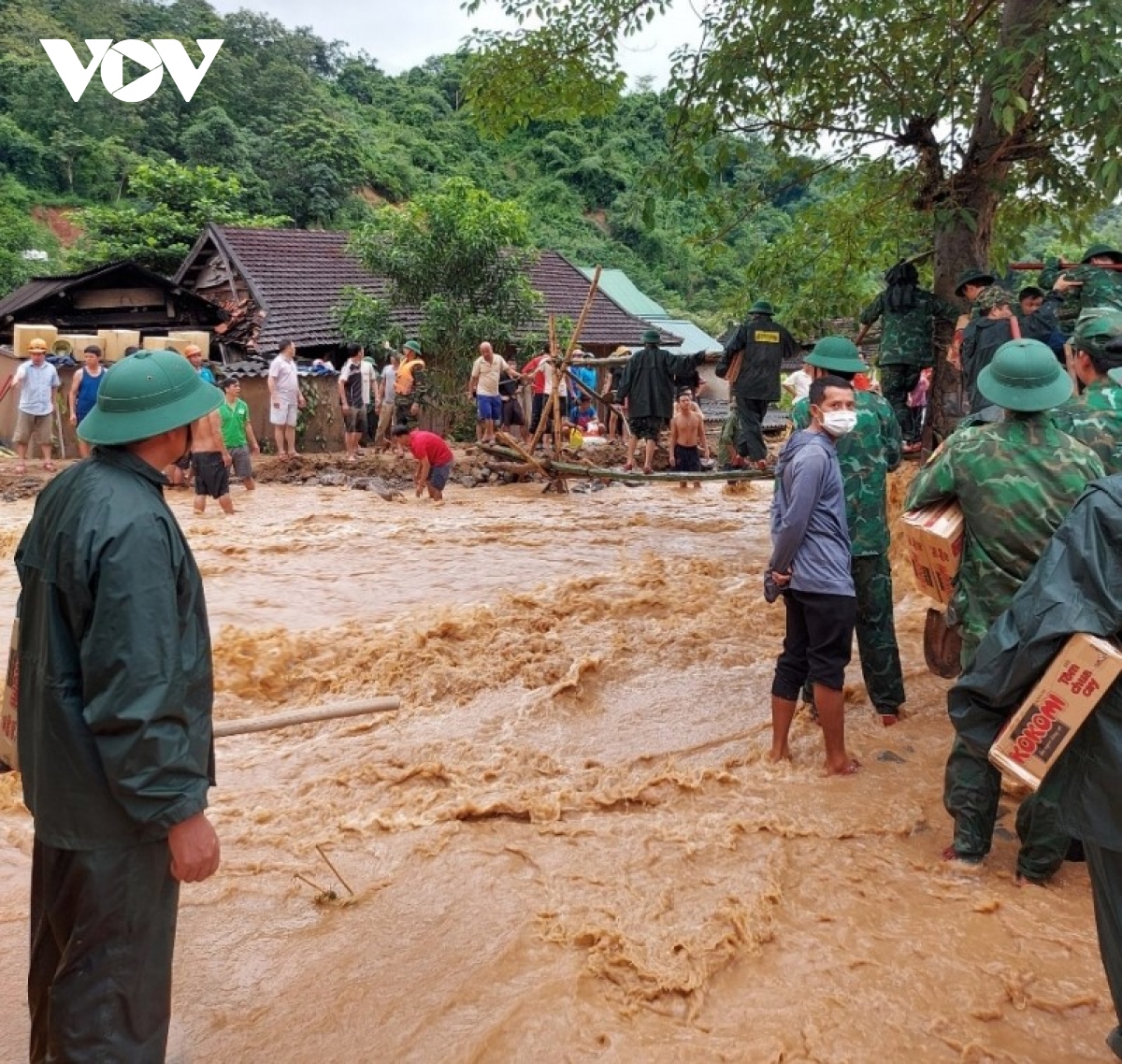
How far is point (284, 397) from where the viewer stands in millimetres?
15227

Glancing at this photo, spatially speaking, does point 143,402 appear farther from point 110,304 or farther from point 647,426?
point 110,304

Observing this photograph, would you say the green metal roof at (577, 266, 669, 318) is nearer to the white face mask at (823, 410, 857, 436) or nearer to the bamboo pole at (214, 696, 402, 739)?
the white face mask at (823, 410, 857, 436)

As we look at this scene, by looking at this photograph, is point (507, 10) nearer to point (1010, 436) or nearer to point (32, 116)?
point (1010, 436)

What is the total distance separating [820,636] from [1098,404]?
4.72 ft

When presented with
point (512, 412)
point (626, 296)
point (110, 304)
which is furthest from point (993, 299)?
point (626, 296)

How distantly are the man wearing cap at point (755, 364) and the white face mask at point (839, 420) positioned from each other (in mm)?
5329

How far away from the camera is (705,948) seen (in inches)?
131

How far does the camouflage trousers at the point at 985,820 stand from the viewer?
143 inches

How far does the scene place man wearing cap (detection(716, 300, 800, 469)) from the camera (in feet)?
32.1

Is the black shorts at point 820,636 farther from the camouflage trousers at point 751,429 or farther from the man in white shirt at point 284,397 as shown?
the man in white shirt at point 284,397

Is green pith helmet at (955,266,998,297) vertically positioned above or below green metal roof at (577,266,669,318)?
below

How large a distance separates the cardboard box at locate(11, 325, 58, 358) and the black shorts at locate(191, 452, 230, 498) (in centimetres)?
698

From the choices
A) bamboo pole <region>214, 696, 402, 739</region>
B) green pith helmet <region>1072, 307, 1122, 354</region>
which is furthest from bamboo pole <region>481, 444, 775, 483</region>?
bamboo pole <region>214, 696, 402, 739</region>

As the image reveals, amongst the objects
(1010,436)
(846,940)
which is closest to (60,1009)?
(846,940)
